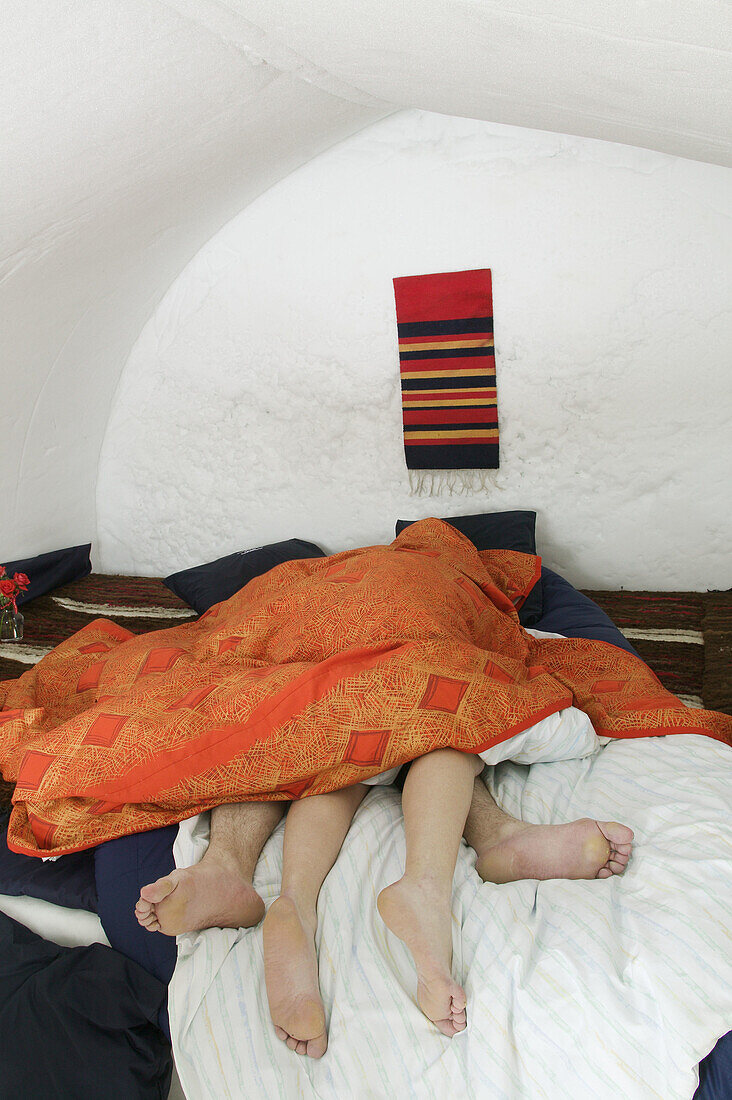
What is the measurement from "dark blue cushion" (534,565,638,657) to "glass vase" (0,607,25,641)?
1.85 metres

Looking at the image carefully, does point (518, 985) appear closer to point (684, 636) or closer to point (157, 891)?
point (157, 891)

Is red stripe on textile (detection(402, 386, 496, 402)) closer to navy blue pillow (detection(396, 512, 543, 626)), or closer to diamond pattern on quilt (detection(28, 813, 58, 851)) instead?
navy blue pillow (detection(396, 512, 543, 626))

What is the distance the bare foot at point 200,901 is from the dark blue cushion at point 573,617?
1269mm

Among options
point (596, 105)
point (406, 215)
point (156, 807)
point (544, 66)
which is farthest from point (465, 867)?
point (406, 215)

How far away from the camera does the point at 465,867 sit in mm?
1316

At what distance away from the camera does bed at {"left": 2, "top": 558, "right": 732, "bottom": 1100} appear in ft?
3.17

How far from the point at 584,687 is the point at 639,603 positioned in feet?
3.70

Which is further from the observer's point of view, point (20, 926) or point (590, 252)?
point (590, 252)

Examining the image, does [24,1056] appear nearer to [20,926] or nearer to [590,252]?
[20,926]

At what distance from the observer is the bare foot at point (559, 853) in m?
1.24

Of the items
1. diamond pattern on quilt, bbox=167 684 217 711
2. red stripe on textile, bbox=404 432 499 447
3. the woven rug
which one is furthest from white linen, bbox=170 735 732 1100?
red stripe on textile, bbox=404 432 499 447

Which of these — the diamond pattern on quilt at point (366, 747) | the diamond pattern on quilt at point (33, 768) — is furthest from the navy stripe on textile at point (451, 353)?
the diamond pattern on quilt at point (33, 768)

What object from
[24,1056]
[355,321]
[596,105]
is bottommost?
[24,1056]

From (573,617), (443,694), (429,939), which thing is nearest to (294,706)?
(443,694)
